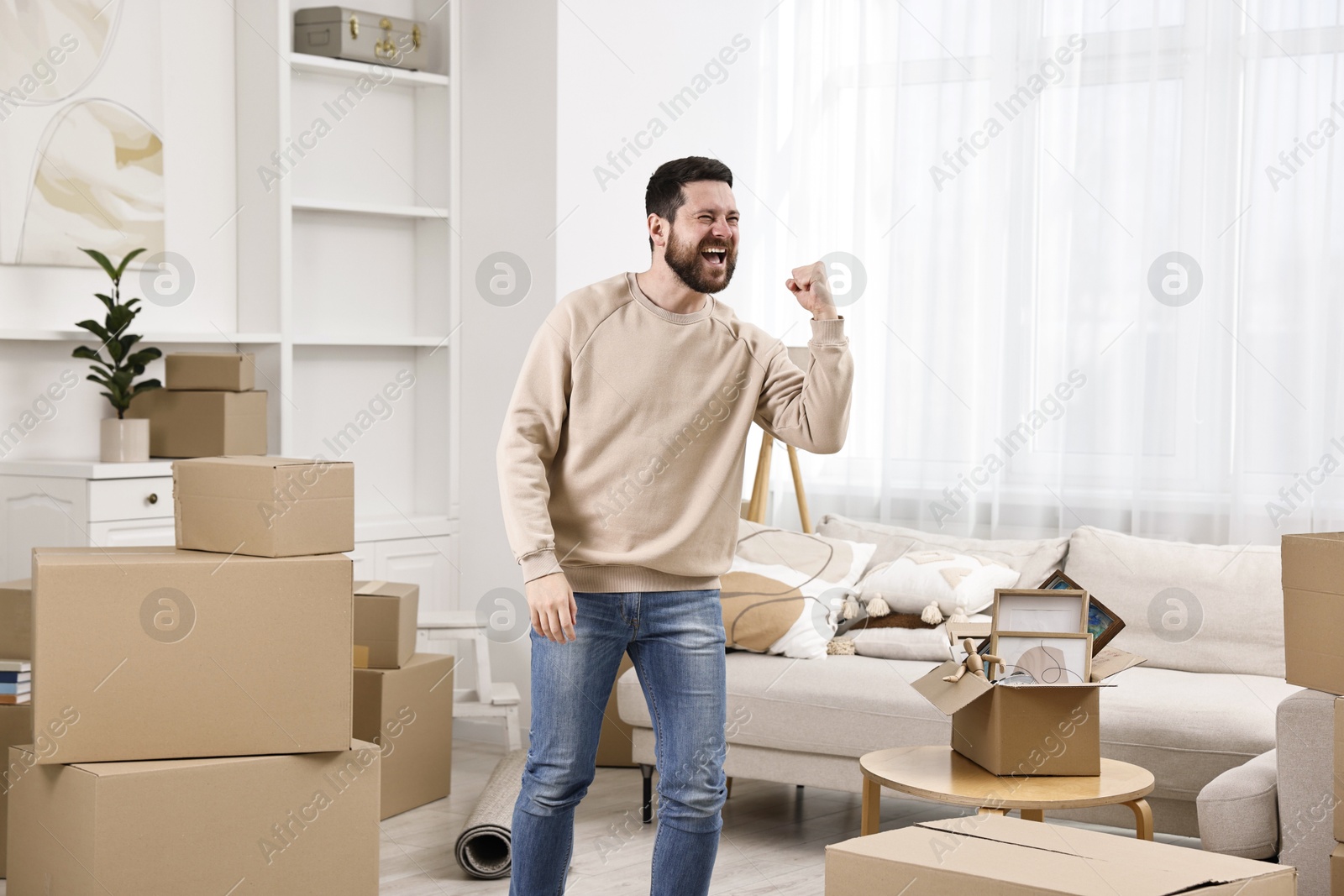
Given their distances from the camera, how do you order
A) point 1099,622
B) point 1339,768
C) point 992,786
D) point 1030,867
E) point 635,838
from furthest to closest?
point 635,838 → point 1099,622 → point 992,786 → point 1339,768 → point 1030,867

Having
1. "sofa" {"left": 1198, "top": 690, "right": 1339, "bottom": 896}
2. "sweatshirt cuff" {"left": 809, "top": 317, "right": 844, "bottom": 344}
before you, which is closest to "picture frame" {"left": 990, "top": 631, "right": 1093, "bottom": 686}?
"sofa" {"left": 1198, "top": 690, "right": 1339, "bottom": 896}

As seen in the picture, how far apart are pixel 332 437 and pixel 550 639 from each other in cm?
245

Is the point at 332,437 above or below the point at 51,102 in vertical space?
below

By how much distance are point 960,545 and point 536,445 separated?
1.94 m

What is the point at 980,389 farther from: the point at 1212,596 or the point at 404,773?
the point at 404,773

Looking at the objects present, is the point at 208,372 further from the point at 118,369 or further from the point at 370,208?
the point at 370,208

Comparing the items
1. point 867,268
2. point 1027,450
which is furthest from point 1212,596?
point 867,268

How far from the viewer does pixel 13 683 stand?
2805mm

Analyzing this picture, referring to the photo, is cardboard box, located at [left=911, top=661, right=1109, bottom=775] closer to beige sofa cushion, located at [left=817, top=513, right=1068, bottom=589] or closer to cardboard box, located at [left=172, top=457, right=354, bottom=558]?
cardboard box, located at [left=172, top=457, right=354, bottom=558]

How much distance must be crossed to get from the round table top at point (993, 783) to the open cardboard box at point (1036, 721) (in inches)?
1.0

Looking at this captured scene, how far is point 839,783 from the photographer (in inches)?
127

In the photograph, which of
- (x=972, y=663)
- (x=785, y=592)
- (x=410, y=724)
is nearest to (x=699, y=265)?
(x=972, y=663)

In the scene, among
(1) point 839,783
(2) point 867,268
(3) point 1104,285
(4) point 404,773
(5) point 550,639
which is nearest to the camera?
(5) point 550,639

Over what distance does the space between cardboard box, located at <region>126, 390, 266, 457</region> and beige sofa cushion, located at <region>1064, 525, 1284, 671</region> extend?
2207mm
